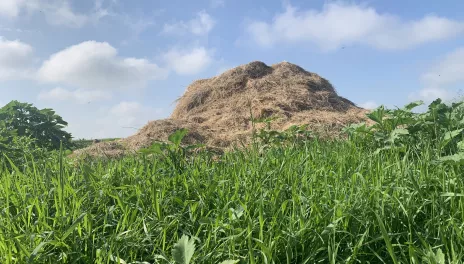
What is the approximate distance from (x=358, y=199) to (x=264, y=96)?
6548mm

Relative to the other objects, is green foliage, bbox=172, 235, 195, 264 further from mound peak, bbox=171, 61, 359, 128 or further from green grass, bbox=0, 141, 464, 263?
mound peak, bbox=171, 61, 359, 128

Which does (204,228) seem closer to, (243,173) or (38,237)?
(243,173)

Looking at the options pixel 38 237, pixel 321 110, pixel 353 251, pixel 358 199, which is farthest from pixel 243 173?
pixel 321 110

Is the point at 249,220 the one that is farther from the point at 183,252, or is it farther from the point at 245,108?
the point at 245,108

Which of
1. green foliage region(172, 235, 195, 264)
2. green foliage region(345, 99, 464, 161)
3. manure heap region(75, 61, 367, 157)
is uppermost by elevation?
manure heap region(75, 61, 367, 157)

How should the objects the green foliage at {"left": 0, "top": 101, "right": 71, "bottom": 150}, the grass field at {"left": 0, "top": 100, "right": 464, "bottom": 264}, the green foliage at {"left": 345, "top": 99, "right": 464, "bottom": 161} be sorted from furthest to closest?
1. the green foliage at {"left": 0, "top": 101, "right": 71, "bottom": 150}
2. the green foliage at {"left": 345, "top": 99, "right": 464, "bottom": 161}
3. the grass field at {"left": 0, "top": 100, "right": 464, "bottom": 264}

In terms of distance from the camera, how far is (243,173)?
2.74 metres

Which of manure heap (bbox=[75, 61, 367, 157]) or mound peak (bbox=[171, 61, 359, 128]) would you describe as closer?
manure heap (bbox=[75, 61, 367, 157])

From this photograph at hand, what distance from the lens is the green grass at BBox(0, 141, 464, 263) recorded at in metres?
1.85

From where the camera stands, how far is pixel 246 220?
80.5 inches

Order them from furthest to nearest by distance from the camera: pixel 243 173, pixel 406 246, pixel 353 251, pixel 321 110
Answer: pixel 321 110, pixel 243 173, pixel 406 246, pixel 353 251

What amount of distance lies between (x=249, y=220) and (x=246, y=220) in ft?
0.16

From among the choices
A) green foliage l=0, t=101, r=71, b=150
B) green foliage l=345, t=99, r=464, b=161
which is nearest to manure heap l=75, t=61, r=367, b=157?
green foliage l=0, t=101, r=71, b=150

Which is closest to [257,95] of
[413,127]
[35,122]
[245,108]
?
[245,108]
